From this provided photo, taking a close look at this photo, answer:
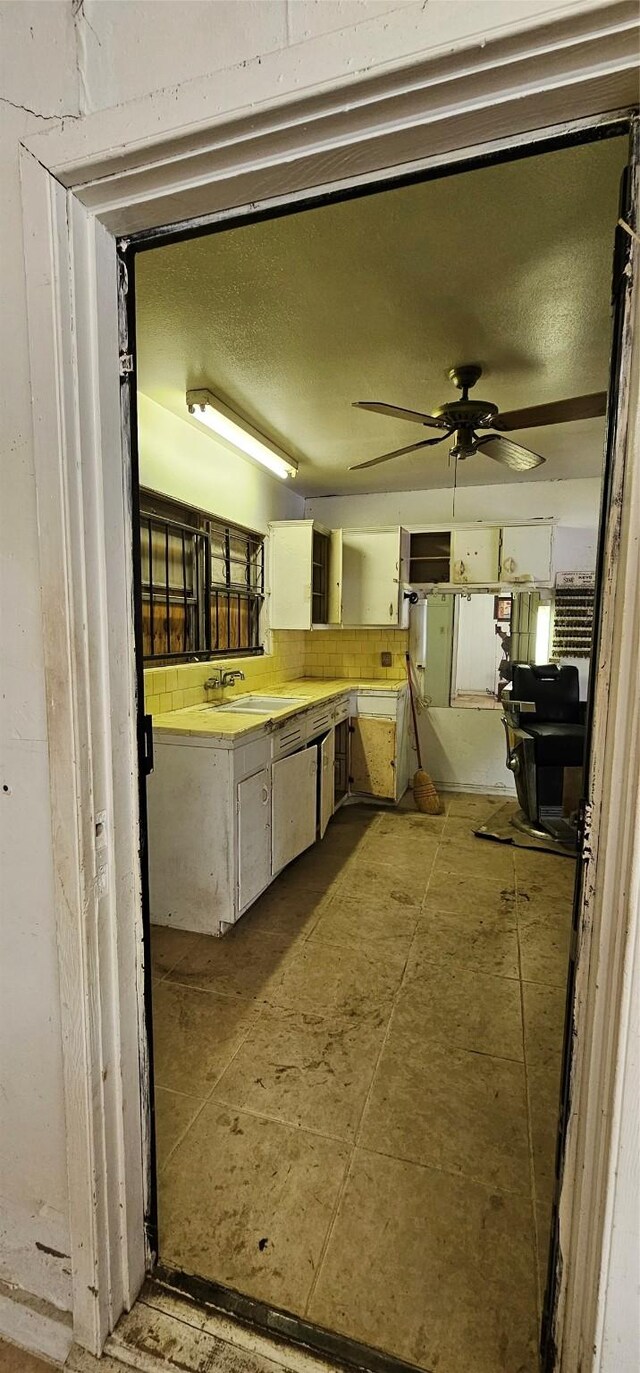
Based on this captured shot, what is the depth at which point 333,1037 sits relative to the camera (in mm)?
1874

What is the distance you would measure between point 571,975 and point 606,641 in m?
0.49

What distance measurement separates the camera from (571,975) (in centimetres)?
80

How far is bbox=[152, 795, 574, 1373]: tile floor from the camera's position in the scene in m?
1.15

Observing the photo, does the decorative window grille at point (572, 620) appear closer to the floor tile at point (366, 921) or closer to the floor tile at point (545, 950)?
the floor tile at point (545, 950)

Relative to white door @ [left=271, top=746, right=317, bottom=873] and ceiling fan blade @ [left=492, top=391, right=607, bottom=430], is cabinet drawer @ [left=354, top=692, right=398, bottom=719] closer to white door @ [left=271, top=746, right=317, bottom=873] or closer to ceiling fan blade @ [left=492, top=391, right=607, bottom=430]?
white door @ [left=271, top=746, right=317, bottom=873]

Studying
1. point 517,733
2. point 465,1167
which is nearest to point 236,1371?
point 465,1167

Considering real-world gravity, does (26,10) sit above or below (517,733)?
above

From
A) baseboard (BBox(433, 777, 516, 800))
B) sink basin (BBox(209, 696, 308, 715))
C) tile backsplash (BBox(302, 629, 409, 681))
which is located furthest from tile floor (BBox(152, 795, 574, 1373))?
tile backsplash (BBox(302, 629, 409, 681))

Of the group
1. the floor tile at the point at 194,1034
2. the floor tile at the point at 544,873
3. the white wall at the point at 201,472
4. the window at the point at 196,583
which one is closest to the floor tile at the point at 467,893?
the floor tile at the point at 544,873

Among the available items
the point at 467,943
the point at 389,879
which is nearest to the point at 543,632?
A: the point at 389,879

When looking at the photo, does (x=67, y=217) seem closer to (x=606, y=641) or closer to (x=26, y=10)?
(x=26, y=10)

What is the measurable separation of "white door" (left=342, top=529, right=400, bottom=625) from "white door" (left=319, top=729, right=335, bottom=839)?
1.12 metres

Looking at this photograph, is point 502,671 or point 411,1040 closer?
point 411,1040

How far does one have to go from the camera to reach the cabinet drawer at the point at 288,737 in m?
2.73
